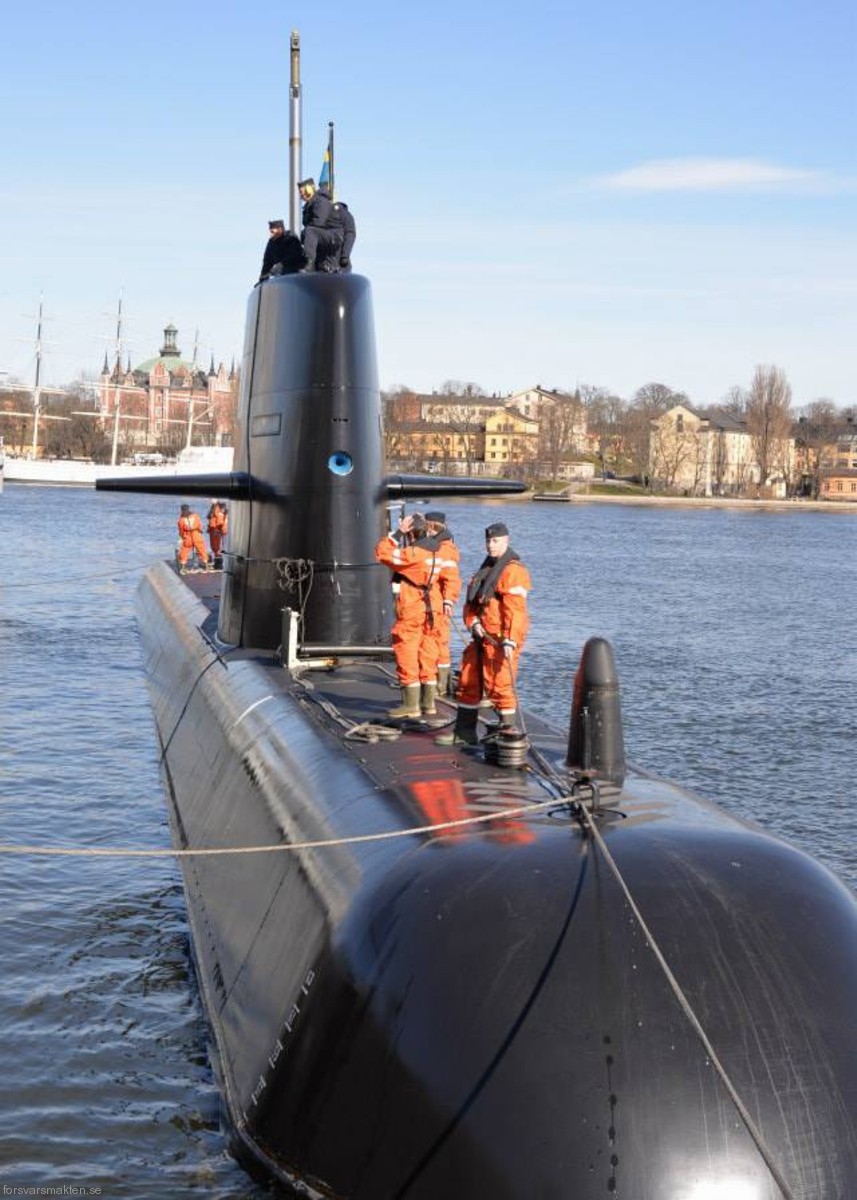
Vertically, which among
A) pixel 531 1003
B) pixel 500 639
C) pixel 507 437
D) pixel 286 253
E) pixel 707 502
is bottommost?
pixel 531 1003

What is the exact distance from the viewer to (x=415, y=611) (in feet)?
34.4

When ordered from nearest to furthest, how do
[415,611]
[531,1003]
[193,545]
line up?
[531,1003]
[415,611]
[193,545]

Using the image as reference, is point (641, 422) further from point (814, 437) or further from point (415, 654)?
point (415, 654)

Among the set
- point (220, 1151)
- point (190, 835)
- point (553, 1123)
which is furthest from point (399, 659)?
point (553, 1123)

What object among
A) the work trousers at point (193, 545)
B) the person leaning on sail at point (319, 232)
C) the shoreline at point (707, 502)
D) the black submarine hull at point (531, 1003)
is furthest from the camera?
the shoreline at point (707, 502)

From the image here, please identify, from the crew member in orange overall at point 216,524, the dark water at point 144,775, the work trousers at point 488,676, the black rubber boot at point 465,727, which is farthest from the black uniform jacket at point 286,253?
the crew member in orange overall at point 216,524

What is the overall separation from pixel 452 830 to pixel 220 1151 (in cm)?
221

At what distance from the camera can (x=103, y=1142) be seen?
7.98 metres

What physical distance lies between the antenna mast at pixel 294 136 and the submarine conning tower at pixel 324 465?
2.69 metres

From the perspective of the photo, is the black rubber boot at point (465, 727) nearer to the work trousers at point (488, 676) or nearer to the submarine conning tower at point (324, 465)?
the work trousers at point (488, 676)

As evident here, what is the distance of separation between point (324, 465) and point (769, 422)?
128428 mm

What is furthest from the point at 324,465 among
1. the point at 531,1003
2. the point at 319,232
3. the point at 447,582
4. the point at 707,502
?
the point at 707,502

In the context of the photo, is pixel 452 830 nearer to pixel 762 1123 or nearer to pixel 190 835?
pixel 762 1123

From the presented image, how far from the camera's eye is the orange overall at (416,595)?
Answer: 33.7ft
